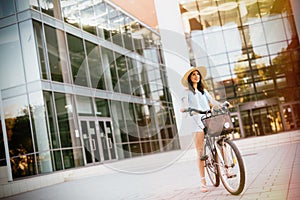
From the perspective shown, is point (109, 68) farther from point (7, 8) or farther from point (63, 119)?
point (7, 8)

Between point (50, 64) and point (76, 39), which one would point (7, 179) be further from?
point (76, 39)

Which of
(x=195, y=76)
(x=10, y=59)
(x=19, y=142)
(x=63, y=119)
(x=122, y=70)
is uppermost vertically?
(x=122, y=70)

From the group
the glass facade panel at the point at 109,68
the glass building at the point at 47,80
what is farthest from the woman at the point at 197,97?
the glass facade panel at the point at 109,68

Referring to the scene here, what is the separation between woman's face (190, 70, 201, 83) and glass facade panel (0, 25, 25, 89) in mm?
878

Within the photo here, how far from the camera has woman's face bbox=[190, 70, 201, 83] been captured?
6.53 ft

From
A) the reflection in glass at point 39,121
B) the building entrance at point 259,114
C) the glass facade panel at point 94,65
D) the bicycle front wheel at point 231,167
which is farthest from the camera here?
the building entrance at point 259,114

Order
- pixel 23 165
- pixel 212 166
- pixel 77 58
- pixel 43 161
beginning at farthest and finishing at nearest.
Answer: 1. pixel 77 58
2. pixel 212 166
3. pixel 43 161
4. pixel 23 165

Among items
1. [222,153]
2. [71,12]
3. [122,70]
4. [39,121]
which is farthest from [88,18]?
[122,70]

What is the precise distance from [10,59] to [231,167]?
4.11ft

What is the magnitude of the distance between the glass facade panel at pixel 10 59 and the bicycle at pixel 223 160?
892mm

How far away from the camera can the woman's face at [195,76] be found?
199cm

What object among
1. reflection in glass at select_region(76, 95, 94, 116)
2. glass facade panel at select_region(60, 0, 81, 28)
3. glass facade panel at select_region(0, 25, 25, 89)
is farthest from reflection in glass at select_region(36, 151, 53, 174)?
glass facade panel at select_region(60, 0, 81, 28)

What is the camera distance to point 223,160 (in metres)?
2.00

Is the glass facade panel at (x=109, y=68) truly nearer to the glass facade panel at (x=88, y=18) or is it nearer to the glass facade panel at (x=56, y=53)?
the glass facade panel at (x=88, y=18)
